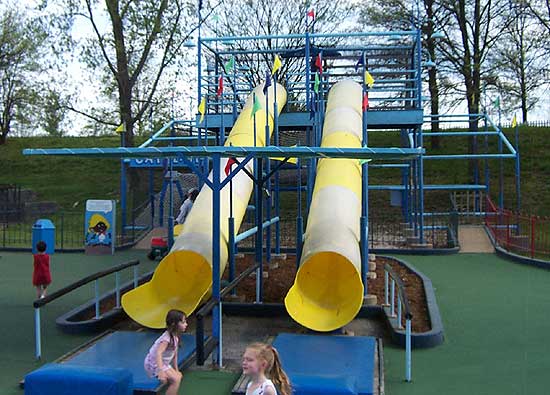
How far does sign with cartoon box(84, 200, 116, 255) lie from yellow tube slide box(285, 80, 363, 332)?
8.58 m

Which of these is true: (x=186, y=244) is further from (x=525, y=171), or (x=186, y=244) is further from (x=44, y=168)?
(x=44, y=168)

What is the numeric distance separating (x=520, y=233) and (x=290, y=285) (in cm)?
1018

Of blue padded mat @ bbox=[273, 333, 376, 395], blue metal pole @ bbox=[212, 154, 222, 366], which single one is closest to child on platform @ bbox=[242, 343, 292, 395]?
blue padded mat @ bbox=[273, 333, 376, 395]

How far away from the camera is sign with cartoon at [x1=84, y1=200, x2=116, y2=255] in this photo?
18.3 m

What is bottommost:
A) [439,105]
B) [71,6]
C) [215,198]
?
[215,198]

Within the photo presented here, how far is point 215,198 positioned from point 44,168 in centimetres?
3183

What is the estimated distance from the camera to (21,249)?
19016 millimetres

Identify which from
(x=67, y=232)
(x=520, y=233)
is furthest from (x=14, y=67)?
(x=520, y=233)

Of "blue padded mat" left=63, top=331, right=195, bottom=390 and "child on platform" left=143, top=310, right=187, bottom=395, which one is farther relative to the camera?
"blue padded mat" left=63, top=331, right=195, bottom=390

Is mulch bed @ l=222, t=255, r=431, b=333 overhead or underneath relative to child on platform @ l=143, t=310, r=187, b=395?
underneath

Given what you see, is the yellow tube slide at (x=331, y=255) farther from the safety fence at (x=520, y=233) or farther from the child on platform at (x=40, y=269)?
the safety fence at (x=520, y=233)

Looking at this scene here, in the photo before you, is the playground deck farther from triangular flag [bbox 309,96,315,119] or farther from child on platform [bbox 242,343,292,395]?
triangular flag [bbox 309,96,315,119]

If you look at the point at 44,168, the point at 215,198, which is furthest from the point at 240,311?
the point at 44,168

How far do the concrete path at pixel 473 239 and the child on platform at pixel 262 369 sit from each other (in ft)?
48.5
